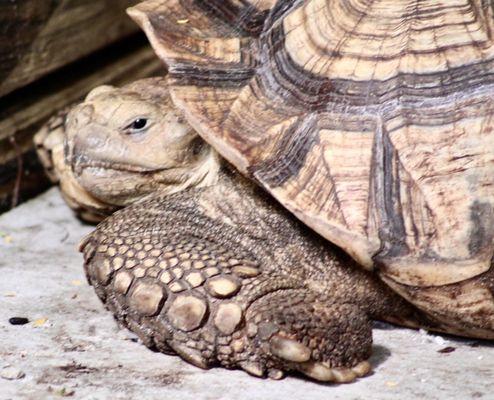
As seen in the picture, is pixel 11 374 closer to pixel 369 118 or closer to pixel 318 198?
pixel 318 198

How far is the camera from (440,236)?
345cm

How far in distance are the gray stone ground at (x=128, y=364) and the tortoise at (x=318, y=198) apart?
0.06 meters

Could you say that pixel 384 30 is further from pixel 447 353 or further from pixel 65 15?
pixel 65 15

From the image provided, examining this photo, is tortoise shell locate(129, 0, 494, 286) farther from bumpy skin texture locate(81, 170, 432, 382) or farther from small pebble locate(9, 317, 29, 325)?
small pebble locate(9, 317, 29, 325)

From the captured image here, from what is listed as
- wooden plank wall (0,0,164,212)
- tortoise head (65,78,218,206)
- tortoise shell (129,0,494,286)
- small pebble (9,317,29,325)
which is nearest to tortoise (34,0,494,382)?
tortoise shell (129,0,494,286)

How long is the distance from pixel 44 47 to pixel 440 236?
7.90 ft

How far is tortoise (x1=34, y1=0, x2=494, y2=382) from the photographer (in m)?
3.46

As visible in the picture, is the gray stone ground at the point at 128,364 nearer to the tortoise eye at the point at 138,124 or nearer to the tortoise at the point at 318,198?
the tortoise at the point at 318,198

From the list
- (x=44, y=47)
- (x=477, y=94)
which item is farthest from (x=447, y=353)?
(x=44, y=47)

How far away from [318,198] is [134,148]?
36.9 inches

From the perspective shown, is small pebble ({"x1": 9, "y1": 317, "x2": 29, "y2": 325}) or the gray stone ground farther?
small pebble ({"x1": 9, "y1": 317, "x2": 29, "y2": 325})

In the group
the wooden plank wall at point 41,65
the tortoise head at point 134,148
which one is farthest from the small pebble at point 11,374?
the wooden plank wall at point 41,65

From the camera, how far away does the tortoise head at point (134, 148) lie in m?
4.11

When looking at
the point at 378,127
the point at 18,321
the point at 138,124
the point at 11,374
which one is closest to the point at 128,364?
the point at 11,374
